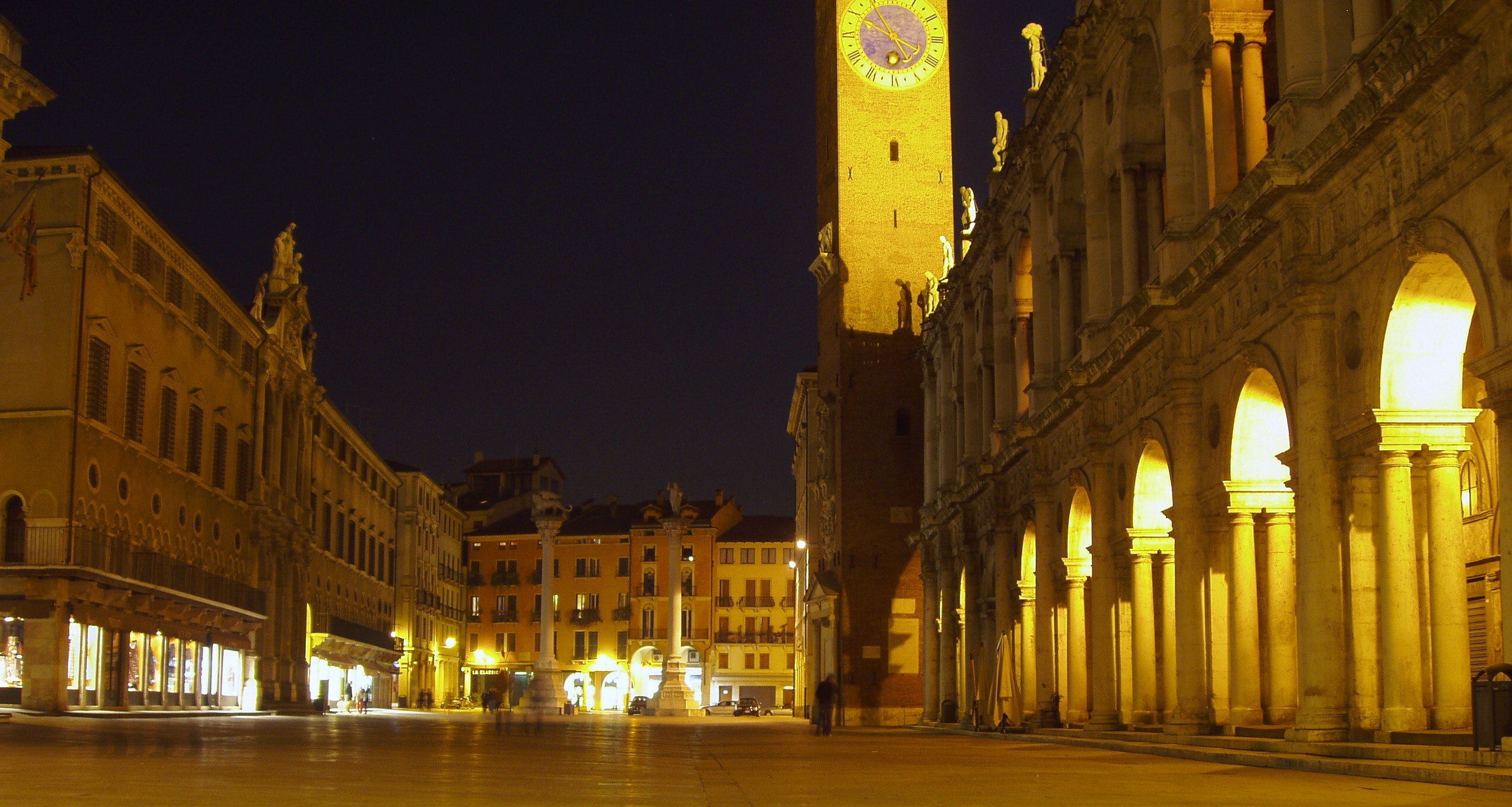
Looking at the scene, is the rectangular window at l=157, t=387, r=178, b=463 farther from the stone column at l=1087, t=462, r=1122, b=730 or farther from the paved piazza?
the stone column at l=1087, t=462, r=1122, b=730

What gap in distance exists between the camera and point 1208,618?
23.1m

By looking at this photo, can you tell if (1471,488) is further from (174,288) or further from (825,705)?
(174,288)

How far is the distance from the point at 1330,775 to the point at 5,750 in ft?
42.5

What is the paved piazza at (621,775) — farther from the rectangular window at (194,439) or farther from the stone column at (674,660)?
the stone column at (674,660)

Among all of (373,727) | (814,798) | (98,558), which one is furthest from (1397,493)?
(98,558)

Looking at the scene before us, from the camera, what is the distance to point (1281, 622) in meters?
21.0

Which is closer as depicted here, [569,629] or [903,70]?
[903,70]

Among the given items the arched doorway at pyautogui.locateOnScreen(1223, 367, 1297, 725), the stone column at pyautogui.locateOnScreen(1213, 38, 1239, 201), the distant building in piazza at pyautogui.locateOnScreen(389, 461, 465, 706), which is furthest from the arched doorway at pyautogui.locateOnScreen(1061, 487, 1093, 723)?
the distant building in piazza at pyautogui.locateOnScreen(389, 461, 465, 706)

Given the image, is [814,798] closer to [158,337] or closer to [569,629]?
[158,337]

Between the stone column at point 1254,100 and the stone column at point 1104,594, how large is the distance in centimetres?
705

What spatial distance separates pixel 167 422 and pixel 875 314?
23487 millimetres

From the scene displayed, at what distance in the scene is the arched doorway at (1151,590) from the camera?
2608 centimetres

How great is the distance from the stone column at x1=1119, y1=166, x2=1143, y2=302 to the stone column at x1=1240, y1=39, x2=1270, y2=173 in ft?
14.7

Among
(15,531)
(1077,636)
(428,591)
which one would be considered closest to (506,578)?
(428,591)
